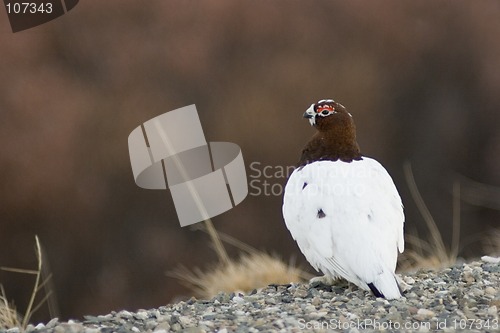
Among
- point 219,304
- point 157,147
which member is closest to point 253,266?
point 219,304

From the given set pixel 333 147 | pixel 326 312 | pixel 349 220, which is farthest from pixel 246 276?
pixel 326 312

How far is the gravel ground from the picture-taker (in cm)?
333

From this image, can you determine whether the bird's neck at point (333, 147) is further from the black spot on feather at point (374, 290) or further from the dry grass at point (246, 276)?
the dry grass at point (246, 276)

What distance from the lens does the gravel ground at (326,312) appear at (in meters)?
3.33

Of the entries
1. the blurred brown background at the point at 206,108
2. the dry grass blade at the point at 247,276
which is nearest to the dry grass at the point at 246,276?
the dry grass blade at the point at 247,276

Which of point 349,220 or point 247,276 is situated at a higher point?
point 349,220

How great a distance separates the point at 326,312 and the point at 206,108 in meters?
5.35

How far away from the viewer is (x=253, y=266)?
16.9 feet

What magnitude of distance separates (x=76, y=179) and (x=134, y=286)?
1.25 m

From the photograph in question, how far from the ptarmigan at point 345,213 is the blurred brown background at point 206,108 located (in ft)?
11.3

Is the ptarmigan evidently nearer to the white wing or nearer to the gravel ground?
the white wing

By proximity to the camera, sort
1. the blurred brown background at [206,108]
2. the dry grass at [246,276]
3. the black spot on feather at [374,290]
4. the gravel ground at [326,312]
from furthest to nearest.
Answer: the blurred brown background at [206,108] < the dry grass at [246,276] < the black spot on feather at [374,290] < the gravel ground at [326,312]

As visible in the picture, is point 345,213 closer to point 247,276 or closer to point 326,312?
point 326,312

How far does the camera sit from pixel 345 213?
3883 mm
